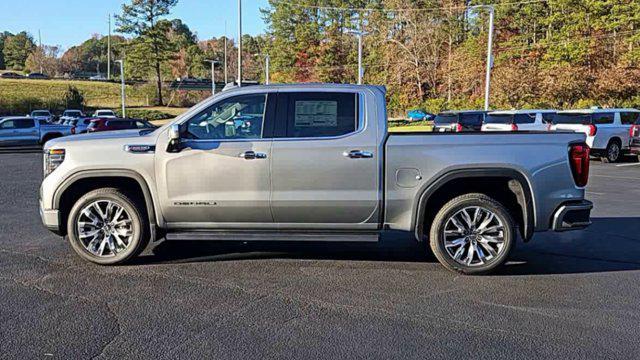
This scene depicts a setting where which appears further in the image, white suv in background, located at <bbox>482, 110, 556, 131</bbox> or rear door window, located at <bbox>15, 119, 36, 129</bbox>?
rear door window, located at <bbox>15, 119, 36, 129</bbox>

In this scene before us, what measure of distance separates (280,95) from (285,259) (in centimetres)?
185

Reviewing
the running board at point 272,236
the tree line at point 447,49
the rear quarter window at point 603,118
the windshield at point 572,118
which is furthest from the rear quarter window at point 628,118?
the running board at point 272,236

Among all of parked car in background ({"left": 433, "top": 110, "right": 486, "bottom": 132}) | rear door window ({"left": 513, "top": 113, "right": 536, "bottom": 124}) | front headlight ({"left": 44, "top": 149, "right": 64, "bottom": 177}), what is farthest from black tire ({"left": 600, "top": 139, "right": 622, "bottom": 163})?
front headlight ({"left": 44, "top": 149, "right": 64, "bottom": 177})

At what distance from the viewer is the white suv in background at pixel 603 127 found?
1919 cm

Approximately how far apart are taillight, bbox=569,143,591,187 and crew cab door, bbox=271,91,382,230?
1.93m

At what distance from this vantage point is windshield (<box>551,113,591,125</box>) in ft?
63.7

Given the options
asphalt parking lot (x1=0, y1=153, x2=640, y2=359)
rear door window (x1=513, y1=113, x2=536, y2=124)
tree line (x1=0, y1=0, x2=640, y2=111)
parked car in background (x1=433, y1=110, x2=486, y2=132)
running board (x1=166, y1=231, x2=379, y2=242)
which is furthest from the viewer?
tree line (x1=0, y1=0, x2=640, y2=111)

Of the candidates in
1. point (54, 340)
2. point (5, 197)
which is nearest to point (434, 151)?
point (54, 340)

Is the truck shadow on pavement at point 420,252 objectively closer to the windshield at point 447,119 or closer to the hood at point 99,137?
the hood at point 99,137

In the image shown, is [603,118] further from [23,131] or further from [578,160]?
[23,131]

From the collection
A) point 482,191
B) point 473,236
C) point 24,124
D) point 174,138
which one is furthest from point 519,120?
point 24,124

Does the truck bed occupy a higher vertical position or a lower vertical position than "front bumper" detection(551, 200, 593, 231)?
higher

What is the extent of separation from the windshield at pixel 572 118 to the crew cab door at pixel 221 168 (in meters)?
16.5

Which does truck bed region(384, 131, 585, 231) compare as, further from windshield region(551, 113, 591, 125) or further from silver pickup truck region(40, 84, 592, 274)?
windshield region(551, 113, 591, 125)
